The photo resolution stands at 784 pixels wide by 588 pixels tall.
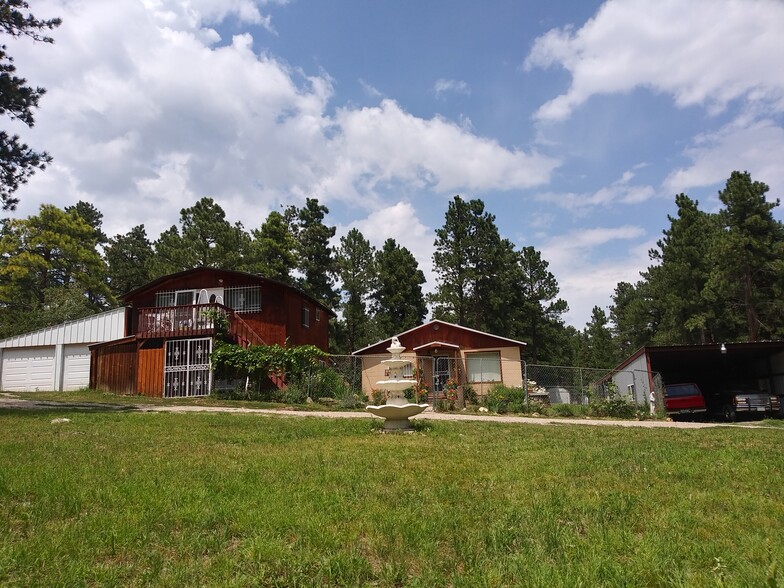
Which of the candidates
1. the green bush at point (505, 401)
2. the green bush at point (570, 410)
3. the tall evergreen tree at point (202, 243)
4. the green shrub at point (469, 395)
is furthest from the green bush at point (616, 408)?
the tall evergreen tree at point (202, 243)

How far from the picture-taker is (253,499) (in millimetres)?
4301

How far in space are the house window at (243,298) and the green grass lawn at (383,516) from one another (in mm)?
15350

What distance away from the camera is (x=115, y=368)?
20.0m

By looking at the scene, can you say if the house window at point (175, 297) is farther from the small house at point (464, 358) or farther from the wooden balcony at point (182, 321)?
the small house at point (464, 358)

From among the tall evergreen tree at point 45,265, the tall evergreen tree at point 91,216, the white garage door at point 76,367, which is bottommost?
the white garage door at point 76,367

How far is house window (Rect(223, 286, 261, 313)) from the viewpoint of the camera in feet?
74.0

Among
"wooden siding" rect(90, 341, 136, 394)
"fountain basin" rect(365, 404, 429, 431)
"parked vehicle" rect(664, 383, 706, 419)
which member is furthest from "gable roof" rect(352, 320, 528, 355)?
"fountain basin" rect(365, 404, 429, 431)

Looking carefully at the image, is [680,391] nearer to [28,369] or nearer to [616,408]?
[616,408]

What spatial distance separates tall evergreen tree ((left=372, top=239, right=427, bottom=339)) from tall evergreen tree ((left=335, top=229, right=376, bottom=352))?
0.76 metres

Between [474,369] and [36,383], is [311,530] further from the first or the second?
[36,383]

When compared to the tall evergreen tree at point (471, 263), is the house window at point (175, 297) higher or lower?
lower

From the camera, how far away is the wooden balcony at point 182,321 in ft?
63.3

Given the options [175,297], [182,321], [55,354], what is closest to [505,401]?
[182,321]

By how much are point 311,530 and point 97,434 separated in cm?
612
